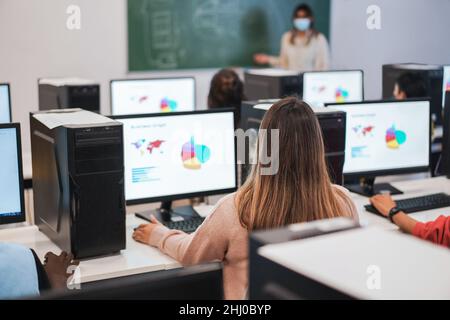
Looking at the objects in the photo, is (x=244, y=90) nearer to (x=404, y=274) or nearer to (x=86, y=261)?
(x=86, y=261)

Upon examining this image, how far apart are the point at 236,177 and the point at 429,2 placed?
3.77m

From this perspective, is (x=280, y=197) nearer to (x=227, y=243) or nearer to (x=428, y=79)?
(x=227, y=243)

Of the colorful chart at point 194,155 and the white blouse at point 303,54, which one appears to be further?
the white blouse at point 303,54

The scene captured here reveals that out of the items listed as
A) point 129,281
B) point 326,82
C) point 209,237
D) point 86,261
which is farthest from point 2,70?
point 129,281

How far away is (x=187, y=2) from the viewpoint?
5.59 m

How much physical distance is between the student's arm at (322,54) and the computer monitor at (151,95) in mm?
2123

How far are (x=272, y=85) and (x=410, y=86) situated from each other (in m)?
0.79

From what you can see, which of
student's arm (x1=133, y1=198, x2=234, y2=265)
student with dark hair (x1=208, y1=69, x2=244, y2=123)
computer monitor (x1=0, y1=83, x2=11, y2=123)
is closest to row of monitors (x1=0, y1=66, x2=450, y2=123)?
student with dark hair (x1=208, y1=69, x2=244, y2=123)

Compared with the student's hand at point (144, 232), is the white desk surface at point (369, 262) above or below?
above

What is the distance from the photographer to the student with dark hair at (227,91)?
12.4 ft

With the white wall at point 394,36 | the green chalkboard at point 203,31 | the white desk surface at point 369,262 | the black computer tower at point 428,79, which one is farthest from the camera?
the white wall at point 394,36

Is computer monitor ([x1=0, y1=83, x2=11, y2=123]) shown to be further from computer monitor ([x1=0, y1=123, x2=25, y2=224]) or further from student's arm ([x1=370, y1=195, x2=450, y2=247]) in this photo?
student's arm ([x1=370, y1=195, x2=450, y2=247])

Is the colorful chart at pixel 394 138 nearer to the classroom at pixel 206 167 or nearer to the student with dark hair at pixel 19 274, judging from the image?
the classroom at pixel 206 167

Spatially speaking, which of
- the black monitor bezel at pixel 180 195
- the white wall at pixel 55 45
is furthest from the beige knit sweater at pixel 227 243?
the white wall at pixel 55 45
